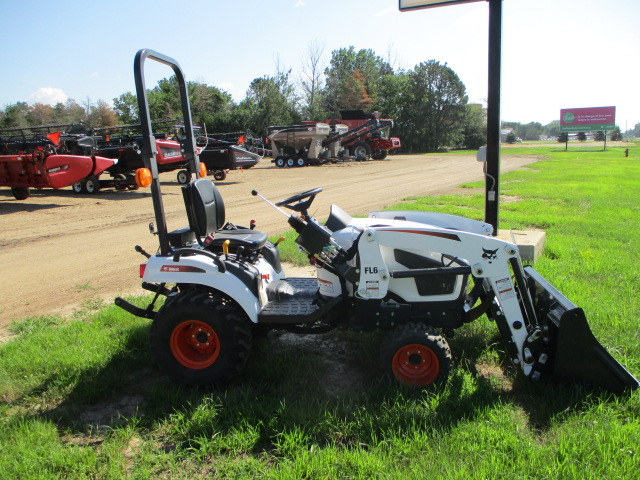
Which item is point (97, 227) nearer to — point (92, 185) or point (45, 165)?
point (45, 165)

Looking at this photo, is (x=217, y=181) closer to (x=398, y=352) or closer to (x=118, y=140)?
(x=118, y=140)

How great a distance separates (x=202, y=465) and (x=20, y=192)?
43.6 ft

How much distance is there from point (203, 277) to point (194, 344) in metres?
0.51

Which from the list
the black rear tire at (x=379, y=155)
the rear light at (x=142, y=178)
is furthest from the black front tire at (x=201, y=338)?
the black rear tire at (x=379, y=155)

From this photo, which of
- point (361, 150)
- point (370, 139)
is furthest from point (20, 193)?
point (370, 139)

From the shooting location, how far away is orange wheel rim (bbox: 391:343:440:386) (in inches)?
125

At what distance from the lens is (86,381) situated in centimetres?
347

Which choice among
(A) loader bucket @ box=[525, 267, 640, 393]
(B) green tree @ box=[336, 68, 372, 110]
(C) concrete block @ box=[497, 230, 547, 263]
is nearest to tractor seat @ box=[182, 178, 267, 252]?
(A) loader bucket @ box=[525, 267, 640, 393]

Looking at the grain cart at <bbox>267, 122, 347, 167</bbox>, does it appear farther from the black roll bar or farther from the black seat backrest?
the black roll bar

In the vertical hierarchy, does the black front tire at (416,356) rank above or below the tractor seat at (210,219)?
below

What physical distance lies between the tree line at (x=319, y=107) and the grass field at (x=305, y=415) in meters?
38.3

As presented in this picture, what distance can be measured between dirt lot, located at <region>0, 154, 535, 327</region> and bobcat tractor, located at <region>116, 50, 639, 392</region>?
247 cm

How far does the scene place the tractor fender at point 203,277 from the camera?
338 cm

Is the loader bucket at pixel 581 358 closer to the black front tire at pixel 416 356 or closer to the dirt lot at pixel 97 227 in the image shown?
the black front tire at pixel 416 356
